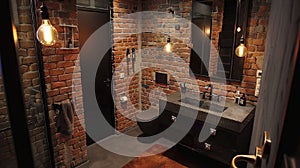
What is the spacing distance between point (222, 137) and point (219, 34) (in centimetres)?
131

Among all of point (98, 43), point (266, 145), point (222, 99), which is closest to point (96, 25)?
point (98, 43)

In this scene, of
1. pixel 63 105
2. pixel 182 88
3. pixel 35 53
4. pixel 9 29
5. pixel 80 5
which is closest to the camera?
pixel 9 29

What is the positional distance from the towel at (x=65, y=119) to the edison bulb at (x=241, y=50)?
201 centimetres

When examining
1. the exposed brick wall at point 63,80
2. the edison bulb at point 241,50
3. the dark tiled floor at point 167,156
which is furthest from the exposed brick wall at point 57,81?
the edison bulb at point 241,50

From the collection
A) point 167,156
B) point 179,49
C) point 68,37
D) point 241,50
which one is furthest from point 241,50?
point 68,37

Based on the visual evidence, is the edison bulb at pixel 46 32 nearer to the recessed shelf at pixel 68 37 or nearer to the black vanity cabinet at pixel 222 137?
the recessed shelf at pixel 68 37

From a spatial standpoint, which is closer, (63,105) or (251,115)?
(63,105)

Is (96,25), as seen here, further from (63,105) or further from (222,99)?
(222,99)

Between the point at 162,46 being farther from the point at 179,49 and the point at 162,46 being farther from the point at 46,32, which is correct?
the point at 46,32

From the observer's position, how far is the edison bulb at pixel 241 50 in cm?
232

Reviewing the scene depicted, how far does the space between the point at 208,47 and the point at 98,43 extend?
159cm

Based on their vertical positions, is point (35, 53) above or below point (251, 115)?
above

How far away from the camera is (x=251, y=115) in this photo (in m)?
2.33

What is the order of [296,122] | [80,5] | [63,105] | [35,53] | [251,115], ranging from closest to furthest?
[296,122], [35,53], [63,105], [251,115], [80,5]
